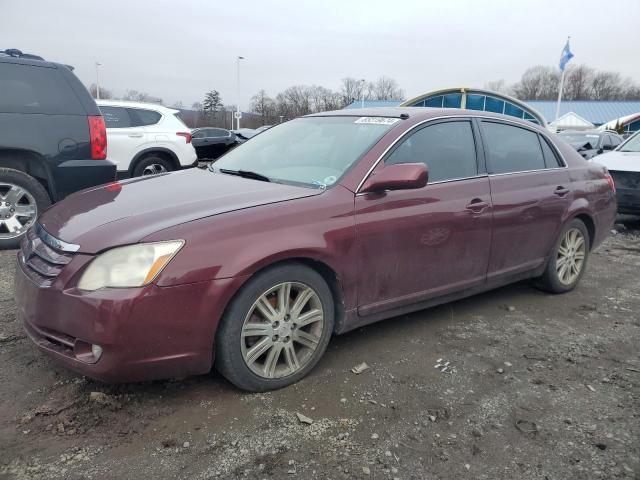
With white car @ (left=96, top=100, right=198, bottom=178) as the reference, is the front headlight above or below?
below

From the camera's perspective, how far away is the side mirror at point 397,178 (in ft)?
9.80

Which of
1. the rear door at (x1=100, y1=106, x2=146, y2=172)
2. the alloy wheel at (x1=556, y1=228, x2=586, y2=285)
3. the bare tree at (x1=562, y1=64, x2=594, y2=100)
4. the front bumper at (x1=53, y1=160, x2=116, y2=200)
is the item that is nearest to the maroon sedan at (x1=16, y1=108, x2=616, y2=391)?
the alloy wheel at (x1=556, y1=228, x2=586, y2=285)

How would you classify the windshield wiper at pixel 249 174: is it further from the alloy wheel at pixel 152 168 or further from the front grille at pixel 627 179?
the front grille at pixel 627 179

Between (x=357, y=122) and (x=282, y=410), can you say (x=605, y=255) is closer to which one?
(x=357, y=122)

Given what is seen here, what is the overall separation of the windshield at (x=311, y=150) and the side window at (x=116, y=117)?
15.9ft

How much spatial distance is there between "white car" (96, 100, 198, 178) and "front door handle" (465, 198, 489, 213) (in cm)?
553

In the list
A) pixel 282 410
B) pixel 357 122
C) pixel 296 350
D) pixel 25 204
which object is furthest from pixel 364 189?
→ pixel 25 204

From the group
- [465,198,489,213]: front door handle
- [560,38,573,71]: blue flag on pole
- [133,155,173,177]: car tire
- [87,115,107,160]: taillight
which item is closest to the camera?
[465,198,489,213]: front door handle

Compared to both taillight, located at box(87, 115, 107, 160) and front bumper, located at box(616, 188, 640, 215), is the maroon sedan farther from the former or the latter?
front bumper, located at box(616, 188, 640, 215)

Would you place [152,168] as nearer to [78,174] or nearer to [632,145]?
[78,174]

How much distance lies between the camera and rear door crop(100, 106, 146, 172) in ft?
26.0

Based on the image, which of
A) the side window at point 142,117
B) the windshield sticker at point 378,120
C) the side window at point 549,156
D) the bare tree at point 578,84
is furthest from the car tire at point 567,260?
the bare tree at point 578,84

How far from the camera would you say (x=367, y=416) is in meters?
2.58

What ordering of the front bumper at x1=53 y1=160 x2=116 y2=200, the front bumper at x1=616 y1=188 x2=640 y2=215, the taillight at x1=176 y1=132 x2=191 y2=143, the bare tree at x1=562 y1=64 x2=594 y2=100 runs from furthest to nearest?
the bare tree at x1=562 y1=64 x2=594 y2=100 < the taillight at x1=176 y1=132 x2=191 y2=143 < the front bumper at x1=616 y1=188 x2=640 y2=215 < the front bumper at x1=53 y1=160 x2=116 y2=200
